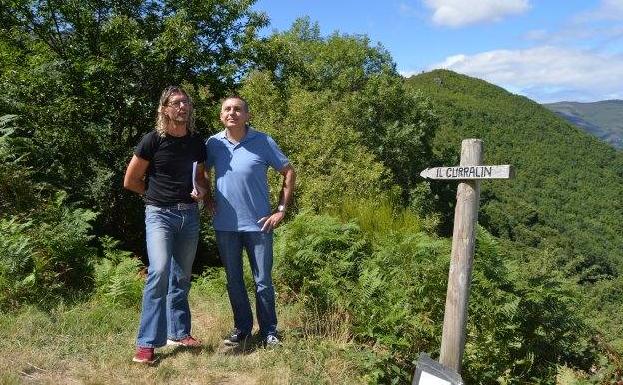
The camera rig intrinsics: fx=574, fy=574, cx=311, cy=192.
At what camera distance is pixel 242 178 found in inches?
158

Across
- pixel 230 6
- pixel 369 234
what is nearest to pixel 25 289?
pixel 369 234

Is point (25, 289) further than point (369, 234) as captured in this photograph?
No

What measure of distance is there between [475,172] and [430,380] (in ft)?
4.08

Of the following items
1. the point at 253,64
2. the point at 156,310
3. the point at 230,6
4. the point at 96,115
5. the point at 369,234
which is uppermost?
the point at 230,6

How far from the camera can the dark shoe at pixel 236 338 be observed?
4367mm

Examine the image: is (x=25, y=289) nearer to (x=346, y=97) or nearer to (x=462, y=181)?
(x=462, y=181)

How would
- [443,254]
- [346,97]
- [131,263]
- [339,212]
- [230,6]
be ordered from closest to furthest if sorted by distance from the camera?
[443,254] → [131,263] → [339,212] → [230,6] → [346,97]

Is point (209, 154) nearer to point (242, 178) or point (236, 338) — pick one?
point (242, 178)


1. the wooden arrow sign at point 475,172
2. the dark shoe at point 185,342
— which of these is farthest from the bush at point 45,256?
the wooden arrow sign at point 475,172

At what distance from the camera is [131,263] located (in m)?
5.80

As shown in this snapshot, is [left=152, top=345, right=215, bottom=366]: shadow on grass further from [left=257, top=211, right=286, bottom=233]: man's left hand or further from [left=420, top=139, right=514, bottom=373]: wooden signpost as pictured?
[left=420, top=139, right=514, bottom=373]: wooden signpost

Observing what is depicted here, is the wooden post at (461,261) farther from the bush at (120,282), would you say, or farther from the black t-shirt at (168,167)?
the bush at (120,282)

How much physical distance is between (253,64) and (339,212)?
211 inches

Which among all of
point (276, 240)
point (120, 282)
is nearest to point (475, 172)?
point (276, 240)
